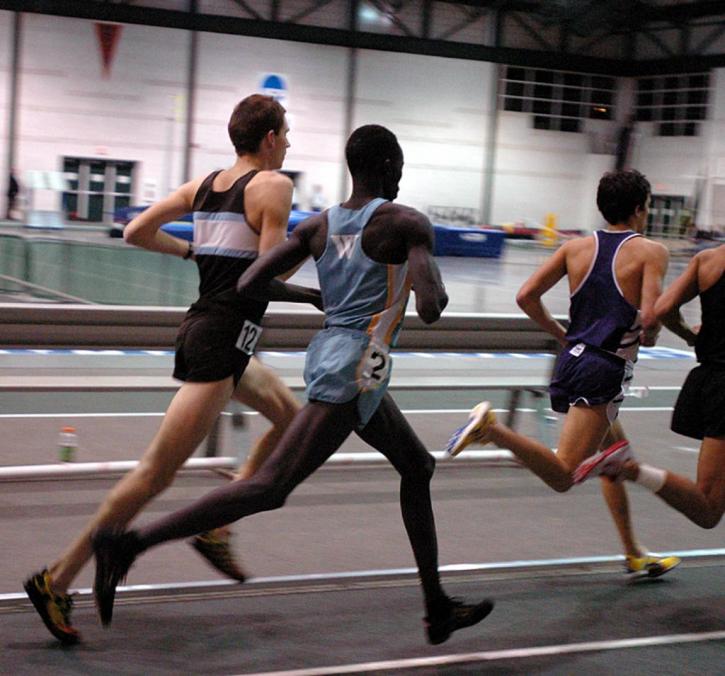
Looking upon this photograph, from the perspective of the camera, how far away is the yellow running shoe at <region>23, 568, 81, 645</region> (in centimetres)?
378

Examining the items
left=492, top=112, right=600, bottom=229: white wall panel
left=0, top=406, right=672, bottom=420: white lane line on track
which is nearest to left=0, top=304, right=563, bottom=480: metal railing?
left=0, top=406, right=672, bottom=420: white lane line on track

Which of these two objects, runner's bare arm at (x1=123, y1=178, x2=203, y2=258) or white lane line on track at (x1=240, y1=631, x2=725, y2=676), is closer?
white lane line on track at (x1=240, y1=631, x2=725, y2=676)

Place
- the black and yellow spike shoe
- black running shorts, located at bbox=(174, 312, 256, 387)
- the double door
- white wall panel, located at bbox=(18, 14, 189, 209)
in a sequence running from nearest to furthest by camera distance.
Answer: black running shorts, located at bbox=(174, 312, 256, 387), the black and yellow spike shoe, white wall panel, located at bbox=(18, 14, 189, 209), the double door

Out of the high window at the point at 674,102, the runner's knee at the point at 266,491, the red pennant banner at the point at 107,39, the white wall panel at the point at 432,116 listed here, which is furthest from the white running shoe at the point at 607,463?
the high window at the point at 674,102

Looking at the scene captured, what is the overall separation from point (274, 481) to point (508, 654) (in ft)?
3.67

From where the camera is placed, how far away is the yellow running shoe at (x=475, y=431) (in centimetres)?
409

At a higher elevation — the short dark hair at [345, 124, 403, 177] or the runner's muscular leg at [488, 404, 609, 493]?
the short dark hair at [345, 124, 403, 177]

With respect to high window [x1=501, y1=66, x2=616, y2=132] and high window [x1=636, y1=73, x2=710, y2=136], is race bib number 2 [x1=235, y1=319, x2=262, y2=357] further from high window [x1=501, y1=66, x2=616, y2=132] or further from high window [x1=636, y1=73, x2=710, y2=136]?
high window [x1=636, y1=73, x2=710, y2=136]

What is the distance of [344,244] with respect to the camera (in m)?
3.64

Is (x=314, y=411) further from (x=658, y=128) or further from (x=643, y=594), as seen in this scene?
(x=658, y=128)

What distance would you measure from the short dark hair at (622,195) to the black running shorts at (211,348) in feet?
5.26

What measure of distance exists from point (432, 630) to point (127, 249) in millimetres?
9287

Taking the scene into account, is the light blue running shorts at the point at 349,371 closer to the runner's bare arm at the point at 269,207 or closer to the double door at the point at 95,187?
the runner's bare arm at the point at 269,207

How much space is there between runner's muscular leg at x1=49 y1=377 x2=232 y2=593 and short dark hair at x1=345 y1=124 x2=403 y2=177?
92 centimetres
